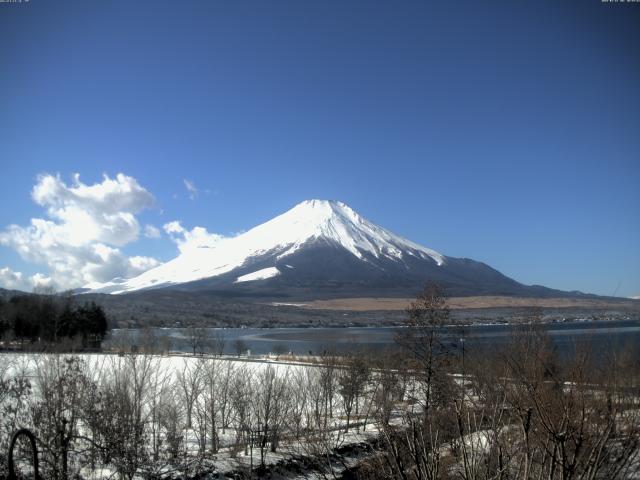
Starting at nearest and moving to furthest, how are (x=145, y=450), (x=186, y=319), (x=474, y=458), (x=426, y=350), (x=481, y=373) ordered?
1. (x=474, y=458)
2. (x=145, y=450)
3. (x=481, y=373)
4. (x=426, y=350)
5. (x=186, y=319)

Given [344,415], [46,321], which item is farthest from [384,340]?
[344,415]

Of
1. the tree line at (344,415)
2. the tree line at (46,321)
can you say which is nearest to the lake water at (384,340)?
the tree line at (344,415)

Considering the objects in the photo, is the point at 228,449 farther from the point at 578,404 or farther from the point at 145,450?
the point at 578,404

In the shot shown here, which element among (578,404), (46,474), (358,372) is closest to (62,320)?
(358,372)

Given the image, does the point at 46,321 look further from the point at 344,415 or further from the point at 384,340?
the point at 384,340

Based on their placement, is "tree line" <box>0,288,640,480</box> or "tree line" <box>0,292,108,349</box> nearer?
"tree line" <box>0,288,640,480</box>

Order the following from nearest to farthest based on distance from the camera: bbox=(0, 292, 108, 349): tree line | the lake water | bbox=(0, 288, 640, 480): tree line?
bbox=(0, 288, 640, 480): tree line → the lake water → bbox=(0, 292, 108, 349): tree line

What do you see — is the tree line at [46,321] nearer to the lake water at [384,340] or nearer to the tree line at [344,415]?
the lake water at [384,340]

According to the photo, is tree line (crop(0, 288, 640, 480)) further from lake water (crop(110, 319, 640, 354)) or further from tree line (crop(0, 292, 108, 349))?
tree line (crop(0, 292, 108, 349))

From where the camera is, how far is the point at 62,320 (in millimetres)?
72500

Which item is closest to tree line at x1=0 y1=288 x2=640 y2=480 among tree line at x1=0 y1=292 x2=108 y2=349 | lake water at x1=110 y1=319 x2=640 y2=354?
lake water at x1=110 y1=319 x2=640 y2=354

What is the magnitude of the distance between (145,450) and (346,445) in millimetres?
9157

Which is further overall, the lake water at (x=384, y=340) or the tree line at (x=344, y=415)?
the lake water at (x=384, y=340)

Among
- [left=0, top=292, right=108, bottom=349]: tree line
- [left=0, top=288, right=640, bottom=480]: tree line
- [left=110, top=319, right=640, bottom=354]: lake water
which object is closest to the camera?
[left=0, top=288, right=640, bottom=480]: tree line
